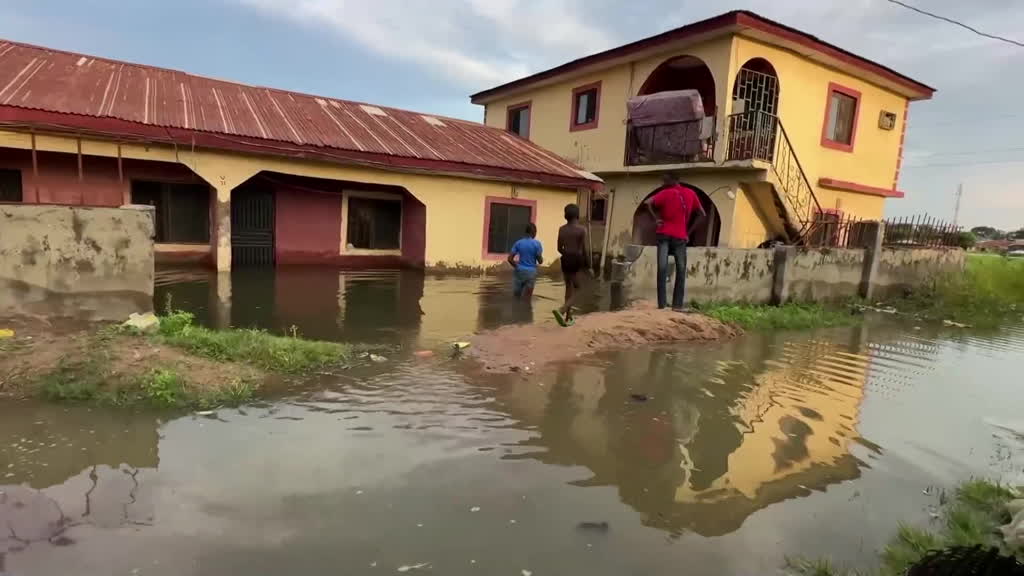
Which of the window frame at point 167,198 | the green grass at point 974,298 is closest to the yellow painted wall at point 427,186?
the window frame at point 167,198

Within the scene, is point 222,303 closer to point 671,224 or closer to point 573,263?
point 573,263

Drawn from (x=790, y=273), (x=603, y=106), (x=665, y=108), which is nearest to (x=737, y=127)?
(x=665, y=108)

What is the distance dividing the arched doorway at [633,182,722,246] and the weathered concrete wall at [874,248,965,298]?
146 inches

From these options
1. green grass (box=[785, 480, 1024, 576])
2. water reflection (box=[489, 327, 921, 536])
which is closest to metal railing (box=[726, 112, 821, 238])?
water reflection (box=[489, 327, 921, 536])

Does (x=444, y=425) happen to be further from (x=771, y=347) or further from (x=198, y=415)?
(x=771, y=347)

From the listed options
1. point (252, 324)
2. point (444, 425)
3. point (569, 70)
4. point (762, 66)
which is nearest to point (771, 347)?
point (444, 425)

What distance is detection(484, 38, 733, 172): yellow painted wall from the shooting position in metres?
13.6

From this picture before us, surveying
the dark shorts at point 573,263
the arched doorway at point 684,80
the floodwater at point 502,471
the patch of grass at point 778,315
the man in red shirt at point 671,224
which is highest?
the arched doorway at point 684,80

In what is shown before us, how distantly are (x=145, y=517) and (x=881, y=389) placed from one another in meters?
6.79

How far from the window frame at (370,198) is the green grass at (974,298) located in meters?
11.6

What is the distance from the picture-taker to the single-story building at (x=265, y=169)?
1032 cm

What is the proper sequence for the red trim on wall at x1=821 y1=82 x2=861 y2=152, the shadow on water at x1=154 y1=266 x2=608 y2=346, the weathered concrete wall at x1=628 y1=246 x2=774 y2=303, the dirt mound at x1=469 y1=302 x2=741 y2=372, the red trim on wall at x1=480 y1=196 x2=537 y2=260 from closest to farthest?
the dirt mound at x1=469 y1=302 x2=741 y2=372
the shadow on water at x1=154 y1=266 x2=608 y2=346
the weathered concrete wall at x1=628 y1=246 x2=774 y2=303
the red trim on wall at x1=480 y1=196 x2=537 y2=260
the red trim on wall at x1=821 y1=82 x2=861 y2=152

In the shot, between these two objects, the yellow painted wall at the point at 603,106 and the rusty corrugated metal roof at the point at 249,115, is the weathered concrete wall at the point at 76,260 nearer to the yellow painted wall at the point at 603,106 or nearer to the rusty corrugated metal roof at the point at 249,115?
the rusty corrugated metal roof at the point at 249,115

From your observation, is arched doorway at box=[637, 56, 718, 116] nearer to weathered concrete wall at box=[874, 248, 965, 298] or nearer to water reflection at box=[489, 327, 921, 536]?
weathered concrete wall at box=[874, 248, 965, 298]
